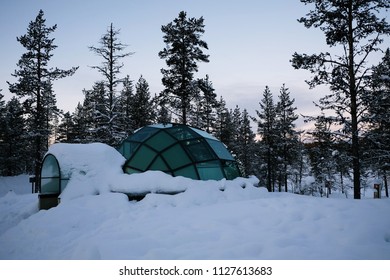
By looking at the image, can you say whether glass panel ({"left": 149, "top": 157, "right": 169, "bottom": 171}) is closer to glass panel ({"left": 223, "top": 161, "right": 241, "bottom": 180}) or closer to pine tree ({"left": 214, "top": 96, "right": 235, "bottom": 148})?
glass panel ({"left": 223, "top": 161, "right": 241, "bottom": 180})

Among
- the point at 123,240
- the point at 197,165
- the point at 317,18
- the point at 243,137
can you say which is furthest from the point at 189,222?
the point at 243,137

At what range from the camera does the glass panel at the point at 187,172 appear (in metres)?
9.68

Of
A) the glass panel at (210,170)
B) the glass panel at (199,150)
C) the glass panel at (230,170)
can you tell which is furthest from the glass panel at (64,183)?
the glass panel at (230,170)

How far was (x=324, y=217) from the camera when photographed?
4.78 metres

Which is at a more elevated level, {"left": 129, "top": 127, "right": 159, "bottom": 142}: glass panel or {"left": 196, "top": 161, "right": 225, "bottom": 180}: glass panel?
{"left": 129, "top": 127, "right": 159, "bottom": 142}: glass panel

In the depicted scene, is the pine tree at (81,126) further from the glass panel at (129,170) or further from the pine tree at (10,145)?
the glass panel at (129,170)

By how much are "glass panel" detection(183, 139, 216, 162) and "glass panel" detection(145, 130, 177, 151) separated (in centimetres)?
76

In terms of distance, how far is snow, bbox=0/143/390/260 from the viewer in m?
3.63

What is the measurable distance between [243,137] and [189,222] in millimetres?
33796

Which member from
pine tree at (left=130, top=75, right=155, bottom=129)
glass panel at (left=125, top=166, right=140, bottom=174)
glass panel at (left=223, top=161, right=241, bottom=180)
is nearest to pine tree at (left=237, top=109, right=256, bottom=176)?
pine tree at (left=130, top=75, right=155, bottom=129)

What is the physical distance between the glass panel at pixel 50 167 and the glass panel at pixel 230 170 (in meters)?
7.64

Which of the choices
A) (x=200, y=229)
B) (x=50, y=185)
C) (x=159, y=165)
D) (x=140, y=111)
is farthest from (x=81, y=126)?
(x=200, y=229)

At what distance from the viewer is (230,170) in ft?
36.9
